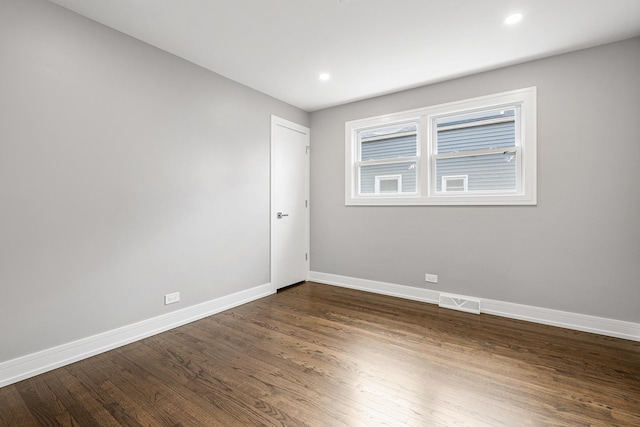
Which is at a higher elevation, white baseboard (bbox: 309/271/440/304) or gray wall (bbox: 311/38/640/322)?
gray wall (bbox: 311/38/640/322)

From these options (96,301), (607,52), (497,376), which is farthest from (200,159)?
(607,52)

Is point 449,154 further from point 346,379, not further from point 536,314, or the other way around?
point 346,379

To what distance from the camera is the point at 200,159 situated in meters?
3.14

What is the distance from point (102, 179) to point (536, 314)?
4.31m

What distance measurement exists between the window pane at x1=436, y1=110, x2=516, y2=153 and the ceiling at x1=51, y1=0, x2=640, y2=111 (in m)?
0.52

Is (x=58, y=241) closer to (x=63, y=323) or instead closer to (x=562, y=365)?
(x=63, y=323)

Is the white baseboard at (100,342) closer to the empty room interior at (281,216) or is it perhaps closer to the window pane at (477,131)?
the empty room interior at (281,216)

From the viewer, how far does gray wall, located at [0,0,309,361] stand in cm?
201

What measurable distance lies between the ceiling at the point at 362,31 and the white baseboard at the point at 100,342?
2588 millimetres

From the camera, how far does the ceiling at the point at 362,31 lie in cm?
219

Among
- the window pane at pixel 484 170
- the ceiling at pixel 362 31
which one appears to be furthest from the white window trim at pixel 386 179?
the ceiling at pixel 362 31

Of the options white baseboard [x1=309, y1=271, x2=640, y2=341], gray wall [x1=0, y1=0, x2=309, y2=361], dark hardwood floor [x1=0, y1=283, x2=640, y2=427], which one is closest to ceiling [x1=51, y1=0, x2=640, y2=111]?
gray wall [x1=0, y1=0, x2=309, y2=361]

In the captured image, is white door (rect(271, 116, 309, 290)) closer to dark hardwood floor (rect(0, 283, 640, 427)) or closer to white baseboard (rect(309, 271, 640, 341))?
white baseboard (rect(309, 271, 640, 341))

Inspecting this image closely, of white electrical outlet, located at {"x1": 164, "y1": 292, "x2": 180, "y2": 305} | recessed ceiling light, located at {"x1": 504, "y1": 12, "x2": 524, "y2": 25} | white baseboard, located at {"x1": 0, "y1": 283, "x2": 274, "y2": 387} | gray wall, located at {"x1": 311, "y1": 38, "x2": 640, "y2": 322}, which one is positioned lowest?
white baseboard, located at {"x1": 0, "y1": 283, "x2": 274, "y2": 387}
